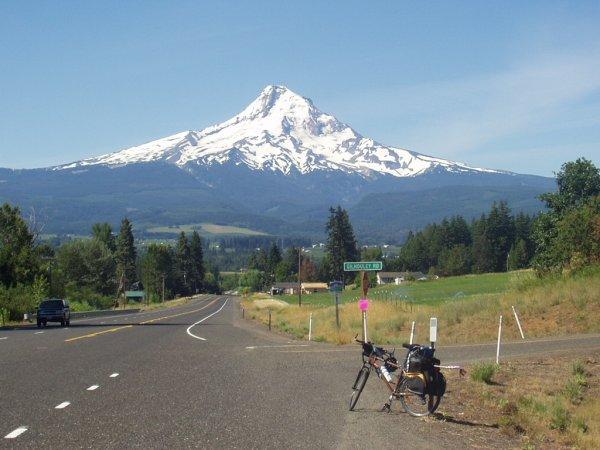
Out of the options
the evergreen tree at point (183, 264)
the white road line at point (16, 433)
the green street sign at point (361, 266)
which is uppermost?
the green street sign at point (361, 266)

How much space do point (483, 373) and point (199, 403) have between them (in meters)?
6.55

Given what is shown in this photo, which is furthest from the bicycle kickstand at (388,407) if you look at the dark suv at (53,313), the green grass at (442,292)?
the green grass at (442,292)

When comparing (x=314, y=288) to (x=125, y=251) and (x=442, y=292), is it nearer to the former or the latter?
(x=125, y=251)

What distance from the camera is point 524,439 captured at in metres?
12.1

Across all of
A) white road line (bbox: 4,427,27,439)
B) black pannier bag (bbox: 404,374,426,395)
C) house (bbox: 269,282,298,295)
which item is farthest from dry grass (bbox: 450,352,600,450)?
house (bbox: 269,282,298,295)

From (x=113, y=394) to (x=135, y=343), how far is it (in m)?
14.3

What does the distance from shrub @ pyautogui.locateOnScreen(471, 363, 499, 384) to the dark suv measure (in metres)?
33.7

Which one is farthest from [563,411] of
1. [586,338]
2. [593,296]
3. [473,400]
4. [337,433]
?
[593,296]

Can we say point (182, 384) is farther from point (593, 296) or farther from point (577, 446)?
point (593, 296)

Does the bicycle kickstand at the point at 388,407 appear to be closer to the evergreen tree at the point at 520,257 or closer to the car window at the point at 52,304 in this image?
the car window at the point at 52,304

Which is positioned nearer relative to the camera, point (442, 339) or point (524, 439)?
point (524, 439)

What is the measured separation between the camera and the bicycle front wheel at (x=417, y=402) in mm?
12528

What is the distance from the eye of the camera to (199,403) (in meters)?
13.9

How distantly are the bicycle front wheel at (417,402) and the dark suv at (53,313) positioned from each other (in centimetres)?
3722
